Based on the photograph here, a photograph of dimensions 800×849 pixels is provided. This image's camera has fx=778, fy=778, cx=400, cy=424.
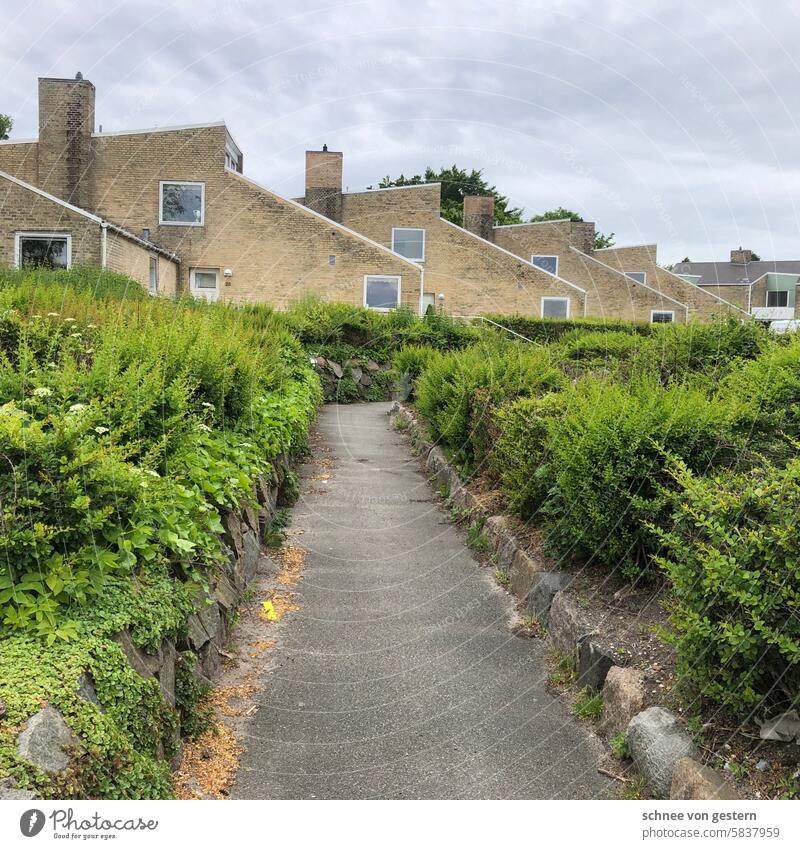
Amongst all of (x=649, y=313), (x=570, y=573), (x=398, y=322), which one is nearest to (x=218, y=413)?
(x=570, y=573)

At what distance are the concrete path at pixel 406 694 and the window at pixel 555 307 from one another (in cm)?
2816

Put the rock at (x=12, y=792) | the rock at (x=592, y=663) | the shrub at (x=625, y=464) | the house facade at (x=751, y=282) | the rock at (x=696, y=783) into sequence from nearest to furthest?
the rock at (x=12, y=792) → the rock at (x=696, y=783) → the rock at (x=592, y=663) → the shrub at (x=625, y=464) → the house facade at (x=751, y=282)

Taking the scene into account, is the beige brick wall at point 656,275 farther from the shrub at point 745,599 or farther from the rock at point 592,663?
the shrub at point 745,599

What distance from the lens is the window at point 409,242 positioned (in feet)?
119

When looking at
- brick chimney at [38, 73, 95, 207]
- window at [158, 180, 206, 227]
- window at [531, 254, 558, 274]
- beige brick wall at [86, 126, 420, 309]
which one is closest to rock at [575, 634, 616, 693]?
beige brick wall at [86, 126, 420, 309]

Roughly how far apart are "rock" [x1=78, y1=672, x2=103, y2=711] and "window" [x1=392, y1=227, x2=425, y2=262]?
34.1m

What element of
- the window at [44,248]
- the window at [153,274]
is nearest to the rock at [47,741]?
the window at [44,248]

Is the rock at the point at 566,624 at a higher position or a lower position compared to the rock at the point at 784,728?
lower

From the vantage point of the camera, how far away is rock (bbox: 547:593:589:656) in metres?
5.25

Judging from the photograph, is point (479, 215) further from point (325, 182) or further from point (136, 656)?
point (136, 656)

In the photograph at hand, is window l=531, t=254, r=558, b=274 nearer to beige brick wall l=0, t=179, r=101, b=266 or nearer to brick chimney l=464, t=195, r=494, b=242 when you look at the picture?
brick chimney l=464, t=195, r=494, b=242

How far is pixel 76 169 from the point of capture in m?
29.4

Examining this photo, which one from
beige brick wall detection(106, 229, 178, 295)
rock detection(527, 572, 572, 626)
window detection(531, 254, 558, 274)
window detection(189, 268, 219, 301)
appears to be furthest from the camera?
window detection(531, 254, 558, 274)

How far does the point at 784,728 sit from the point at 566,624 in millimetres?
2149
